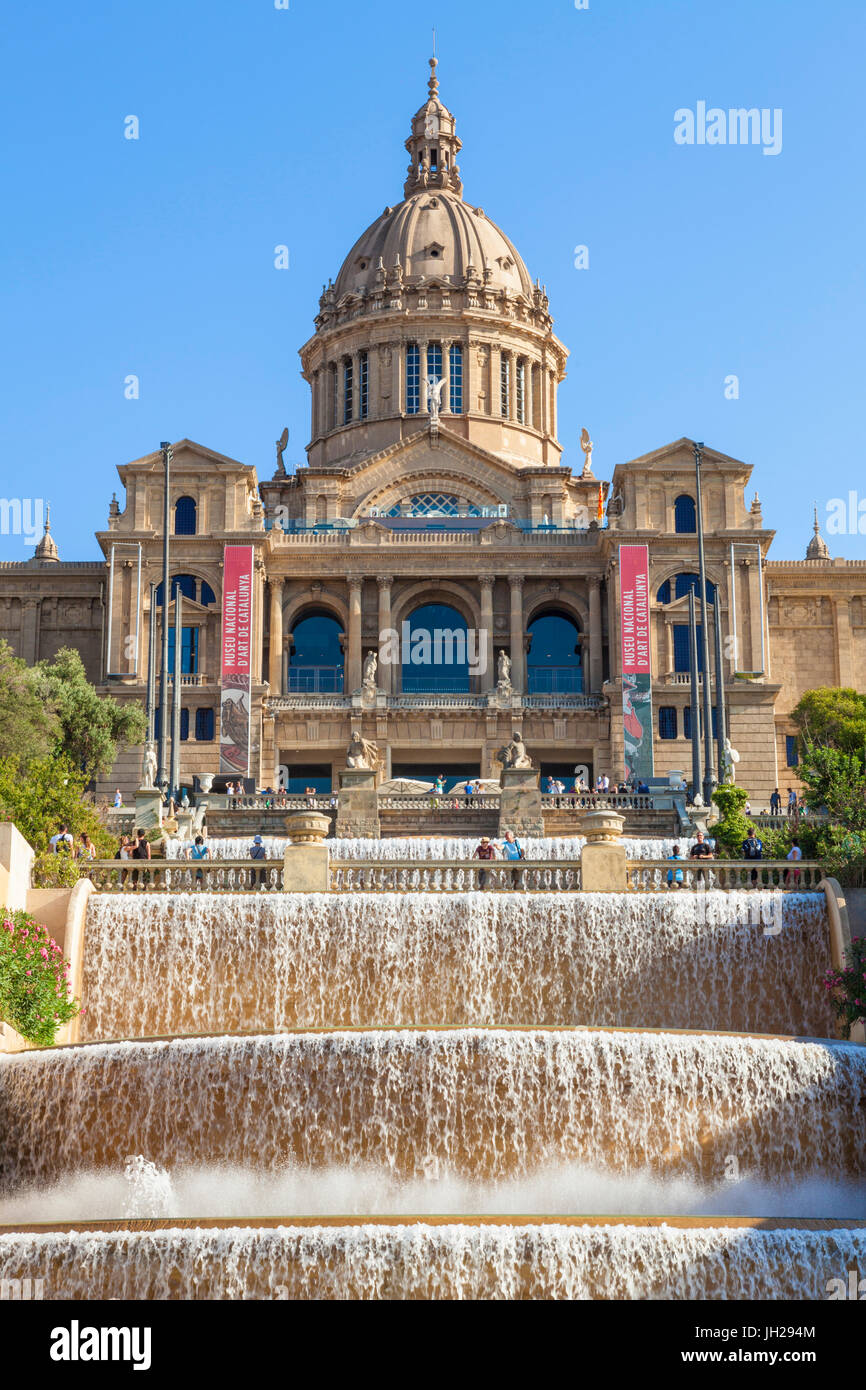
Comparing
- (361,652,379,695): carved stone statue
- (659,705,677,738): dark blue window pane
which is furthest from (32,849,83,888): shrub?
(659,705,677,738): dark blue window pane

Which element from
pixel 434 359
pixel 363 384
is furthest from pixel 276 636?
pixel 434 359

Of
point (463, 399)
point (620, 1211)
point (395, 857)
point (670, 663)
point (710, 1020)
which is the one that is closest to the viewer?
point (620, 1211)

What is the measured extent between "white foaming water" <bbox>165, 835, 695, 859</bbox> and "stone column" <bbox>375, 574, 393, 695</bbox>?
26939 mm

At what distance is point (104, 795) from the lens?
57.2 meters

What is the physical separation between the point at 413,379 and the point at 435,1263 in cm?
6539

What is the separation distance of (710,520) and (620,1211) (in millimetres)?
46481

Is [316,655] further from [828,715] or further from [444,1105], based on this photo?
[444,1105]

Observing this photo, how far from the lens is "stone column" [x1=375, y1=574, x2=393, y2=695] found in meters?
63.8

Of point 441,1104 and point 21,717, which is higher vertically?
point 21,717

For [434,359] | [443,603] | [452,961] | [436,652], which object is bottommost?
[452,961]

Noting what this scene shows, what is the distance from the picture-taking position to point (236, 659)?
60.1m

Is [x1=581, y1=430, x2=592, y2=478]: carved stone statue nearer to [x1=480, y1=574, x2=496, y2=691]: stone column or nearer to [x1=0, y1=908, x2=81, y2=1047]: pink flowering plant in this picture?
[x1=480, y1=574, x2=496, y2=691]: stone column
